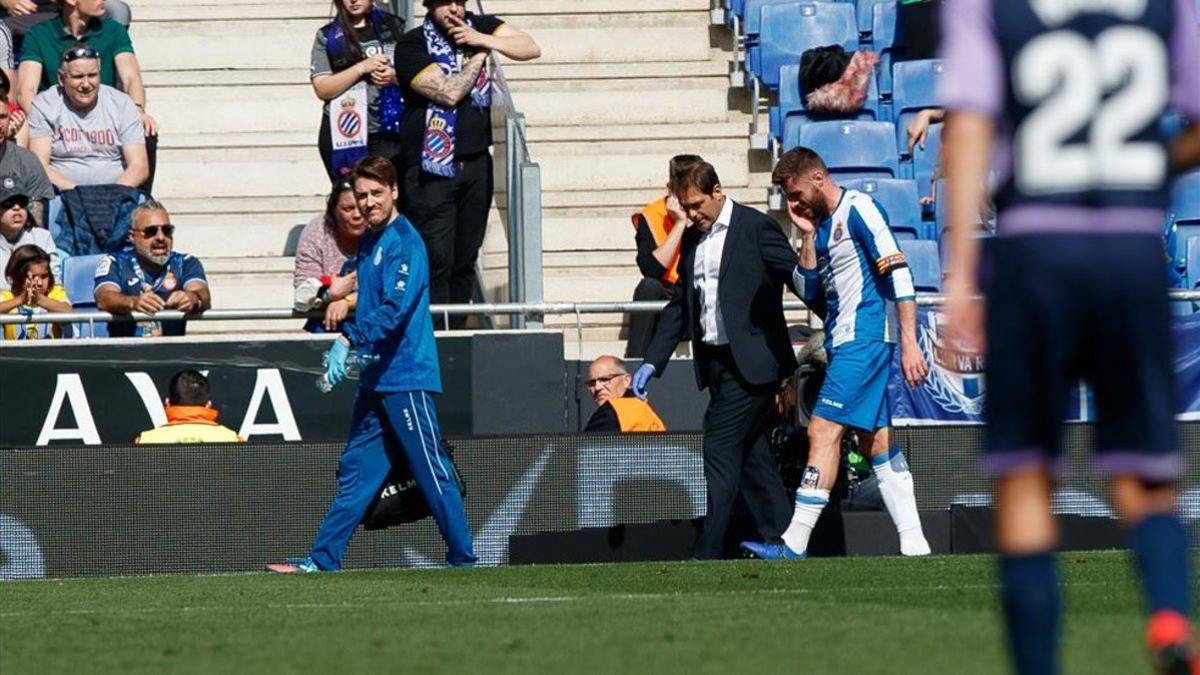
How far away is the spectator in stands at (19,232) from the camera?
45.7 ft

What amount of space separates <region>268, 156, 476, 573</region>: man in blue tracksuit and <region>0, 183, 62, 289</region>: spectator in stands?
3750mm

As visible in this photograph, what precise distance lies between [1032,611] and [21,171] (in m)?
11.0

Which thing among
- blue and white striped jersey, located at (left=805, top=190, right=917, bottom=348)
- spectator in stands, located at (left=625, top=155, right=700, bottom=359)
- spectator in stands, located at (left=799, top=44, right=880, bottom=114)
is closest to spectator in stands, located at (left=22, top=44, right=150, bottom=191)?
spectator in stands, located at (left=625, top=155, right=700, bottom=359)

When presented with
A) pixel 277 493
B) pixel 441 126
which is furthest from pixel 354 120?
pixel 277 493

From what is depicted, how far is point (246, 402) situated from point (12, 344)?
1.40 m

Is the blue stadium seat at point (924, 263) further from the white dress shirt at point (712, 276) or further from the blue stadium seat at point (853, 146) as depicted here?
the white dress shirt at point (712, 276)

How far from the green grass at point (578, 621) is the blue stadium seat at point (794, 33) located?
25.4ft

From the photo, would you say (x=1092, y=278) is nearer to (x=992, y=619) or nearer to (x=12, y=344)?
(x=992, y=619)

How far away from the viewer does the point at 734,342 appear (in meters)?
10.9

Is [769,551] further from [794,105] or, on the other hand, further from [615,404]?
[794,105]

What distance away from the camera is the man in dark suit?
10.9m

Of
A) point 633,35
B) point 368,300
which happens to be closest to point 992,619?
point 368,300

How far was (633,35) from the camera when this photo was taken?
1836cm

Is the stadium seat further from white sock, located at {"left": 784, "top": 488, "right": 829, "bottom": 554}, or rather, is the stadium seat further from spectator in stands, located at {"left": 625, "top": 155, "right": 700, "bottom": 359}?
white sock, located at {"left": 784, "top": 488, "right": 829, "bottom": 554}
